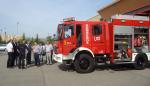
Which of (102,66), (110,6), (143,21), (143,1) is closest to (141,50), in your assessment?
(143,21)

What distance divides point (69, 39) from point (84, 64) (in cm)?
155

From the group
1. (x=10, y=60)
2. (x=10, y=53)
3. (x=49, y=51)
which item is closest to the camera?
(x=10, y=53)

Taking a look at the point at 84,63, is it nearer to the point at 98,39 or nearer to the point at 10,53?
the point at 98,39

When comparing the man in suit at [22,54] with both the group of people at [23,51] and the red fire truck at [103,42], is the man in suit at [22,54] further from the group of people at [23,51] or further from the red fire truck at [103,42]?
the red fire truck at [103,42]

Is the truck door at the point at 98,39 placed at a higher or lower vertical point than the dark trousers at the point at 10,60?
higher

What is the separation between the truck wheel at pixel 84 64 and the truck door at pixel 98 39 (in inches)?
24.6

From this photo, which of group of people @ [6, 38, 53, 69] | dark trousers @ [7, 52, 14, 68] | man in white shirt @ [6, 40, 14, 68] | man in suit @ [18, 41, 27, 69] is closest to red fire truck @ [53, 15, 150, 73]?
man in suit @ [18, 41, 27, 69]

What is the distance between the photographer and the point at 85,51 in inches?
537

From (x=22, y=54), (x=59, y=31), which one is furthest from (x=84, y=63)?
(x=22, y=54)

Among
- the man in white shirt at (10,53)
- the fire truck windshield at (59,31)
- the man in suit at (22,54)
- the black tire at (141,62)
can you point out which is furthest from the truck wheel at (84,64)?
the man in white shirt at (10,53)

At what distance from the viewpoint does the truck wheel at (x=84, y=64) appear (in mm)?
13423

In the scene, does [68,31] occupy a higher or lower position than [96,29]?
lower

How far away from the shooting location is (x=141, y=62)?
48.2 ft

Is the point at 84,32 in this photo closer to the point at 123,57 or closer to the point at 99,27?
the point at 99,27
